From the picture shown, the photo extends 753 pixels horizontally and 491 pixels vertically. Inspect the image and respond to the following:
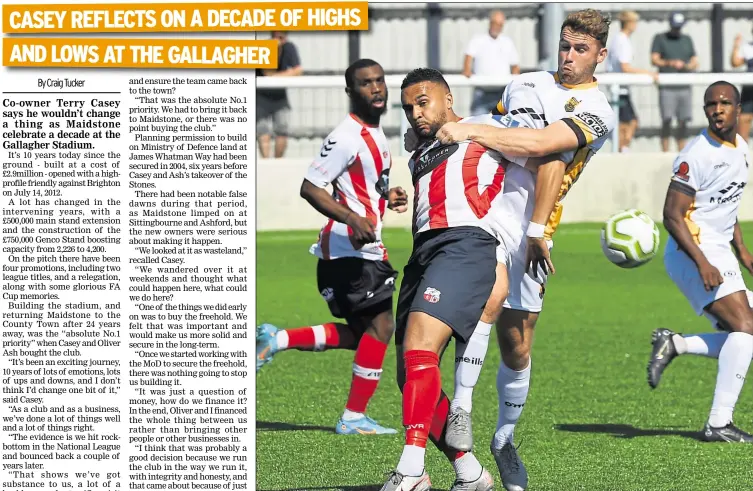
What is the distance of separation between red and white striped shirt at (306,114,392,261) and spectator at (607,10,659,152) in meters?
9.41

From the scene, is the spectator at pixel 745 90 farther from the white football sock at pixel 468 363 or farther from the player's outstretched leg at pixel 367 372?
the white football sock at pixel 468 363

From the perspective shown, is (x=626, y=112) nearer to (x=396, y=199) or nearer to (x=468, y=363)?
(x=396, y=199)

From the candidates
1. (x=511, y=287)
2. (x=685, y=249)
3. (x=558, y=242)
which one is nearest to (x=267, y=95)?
(x=558, y=242)

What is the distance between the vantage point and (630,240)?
8648mm

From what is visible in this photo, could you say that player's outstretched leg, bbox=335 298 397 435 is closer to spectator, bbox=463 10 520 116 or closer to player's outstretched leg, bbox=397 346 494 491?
player's outstretched leg, bbox=397 346 494 491

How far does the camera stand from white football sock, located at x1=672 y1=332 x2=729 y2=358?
378 inches

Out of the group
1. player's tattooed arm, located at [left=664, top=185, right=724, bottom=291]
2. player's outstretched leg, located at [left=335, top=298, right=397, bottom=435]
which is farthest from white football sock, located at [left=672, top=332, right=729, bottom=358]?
player's outstretched leg, located at [left=335, top=298, right=397, bottom=435]

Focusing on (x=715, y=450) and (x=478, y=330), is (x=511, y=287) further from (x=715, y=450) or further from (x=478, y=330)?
(x=715, y=450)

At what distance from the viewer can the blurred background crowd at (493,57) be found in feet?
62.0

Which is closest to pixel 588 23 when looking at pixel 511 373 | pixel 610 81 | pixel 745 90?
pixel 511 373

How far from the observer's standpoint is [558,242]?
17.5 meters

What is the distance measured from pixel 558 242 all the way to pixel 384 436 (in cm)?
867

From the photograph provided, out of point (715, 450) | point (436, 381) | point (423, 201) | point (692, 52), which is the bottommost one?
point (715, 450)

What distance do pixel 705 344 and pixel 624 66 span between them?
957 cm
